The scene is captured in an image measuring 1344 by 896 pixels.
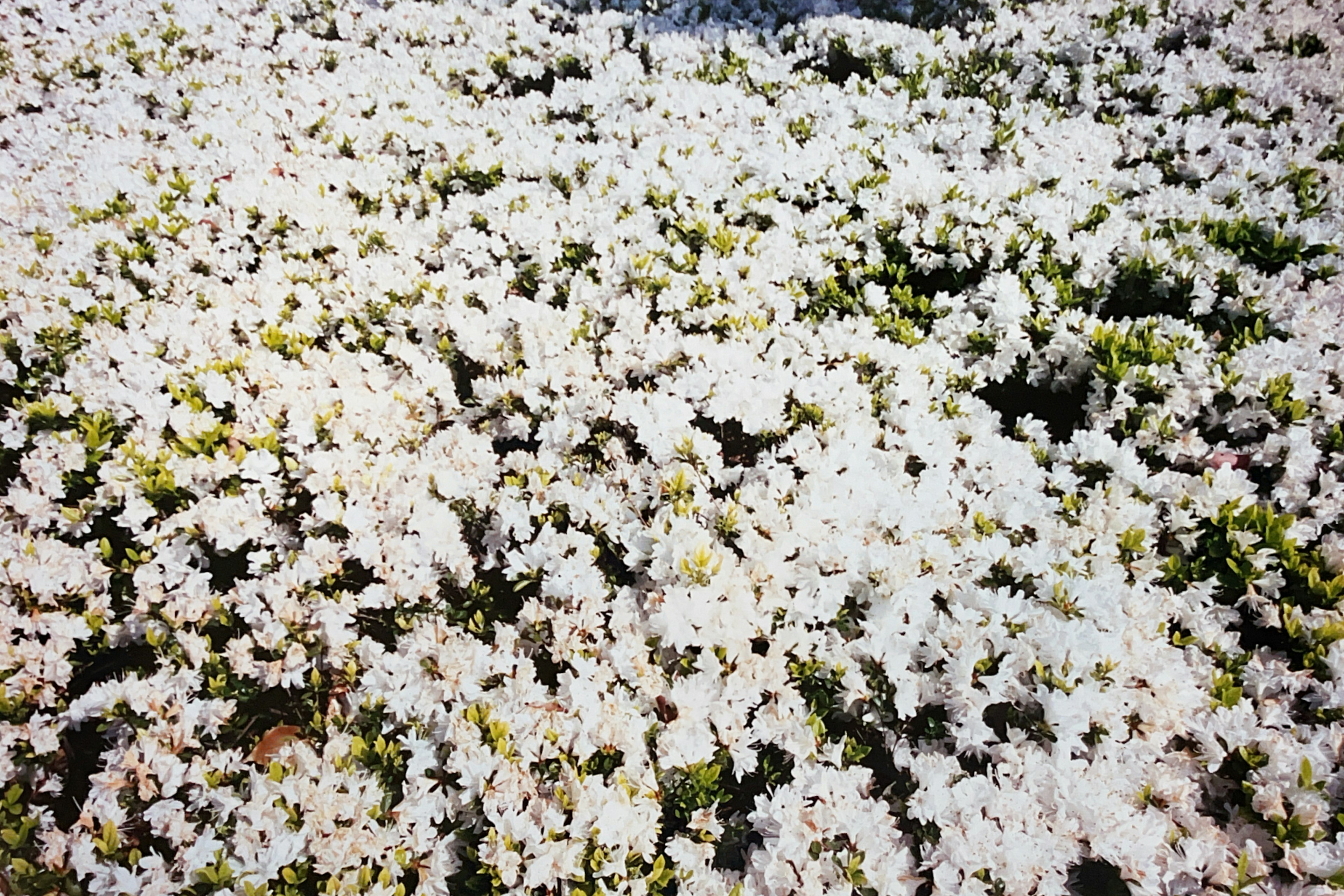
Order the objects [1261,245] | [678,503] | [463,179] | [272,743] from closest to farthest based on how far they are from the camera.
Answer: [272,743] → [678,503] → [1261,245] → [463,179]

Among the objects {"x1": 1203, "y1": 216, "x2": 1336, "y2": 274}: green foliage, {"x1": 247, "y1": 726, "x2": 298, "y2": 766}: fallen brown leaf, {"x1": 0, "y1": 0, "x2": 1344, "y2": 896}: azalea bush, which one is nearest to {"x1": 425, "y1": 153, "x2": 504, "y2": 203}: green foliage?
{"x1": 0, "y1": 0, "x2": 1344, "y2": 896}: azalea bush

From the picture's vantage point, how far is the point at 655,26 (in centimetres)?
691

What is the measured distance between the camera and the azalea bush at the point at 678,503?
2176 mm

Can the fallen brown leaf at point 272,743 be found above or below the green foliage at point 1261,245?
below

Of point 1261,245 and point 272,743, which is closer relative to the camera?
point 272,743

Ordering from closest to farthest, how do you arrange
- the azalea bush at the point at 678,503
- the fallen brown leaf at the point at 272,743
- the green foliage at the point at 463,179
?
the azalea bush at the point at 678,503, the fallen brown leaf at the point at 272,743, the green foliage at the point at 463,179

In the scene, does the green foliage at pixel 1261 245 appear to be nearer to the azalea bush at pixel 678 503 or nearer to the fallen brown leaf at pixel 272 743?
the azalea bush at pixel 678 503

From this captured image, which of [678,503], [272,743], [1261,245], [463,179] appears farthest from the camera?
[463,179]

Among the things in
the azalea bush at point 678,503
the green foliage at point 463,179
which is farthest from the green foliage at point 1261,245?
the green foliage at point 463,179

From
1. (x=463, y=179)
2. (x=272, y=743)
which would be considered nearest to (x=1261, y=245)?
(x=463, y=179)

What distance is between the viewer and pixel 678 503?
9.53 feet

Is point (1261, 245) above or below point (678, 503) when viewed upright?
above

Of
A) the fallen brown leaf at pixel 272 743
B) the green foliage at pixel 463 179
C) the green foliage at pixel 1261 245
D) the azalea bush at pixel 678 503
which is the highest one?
the green foliage at pixel 1261 245

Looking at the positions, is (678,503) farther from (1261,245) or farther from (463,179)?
(1261,245)
